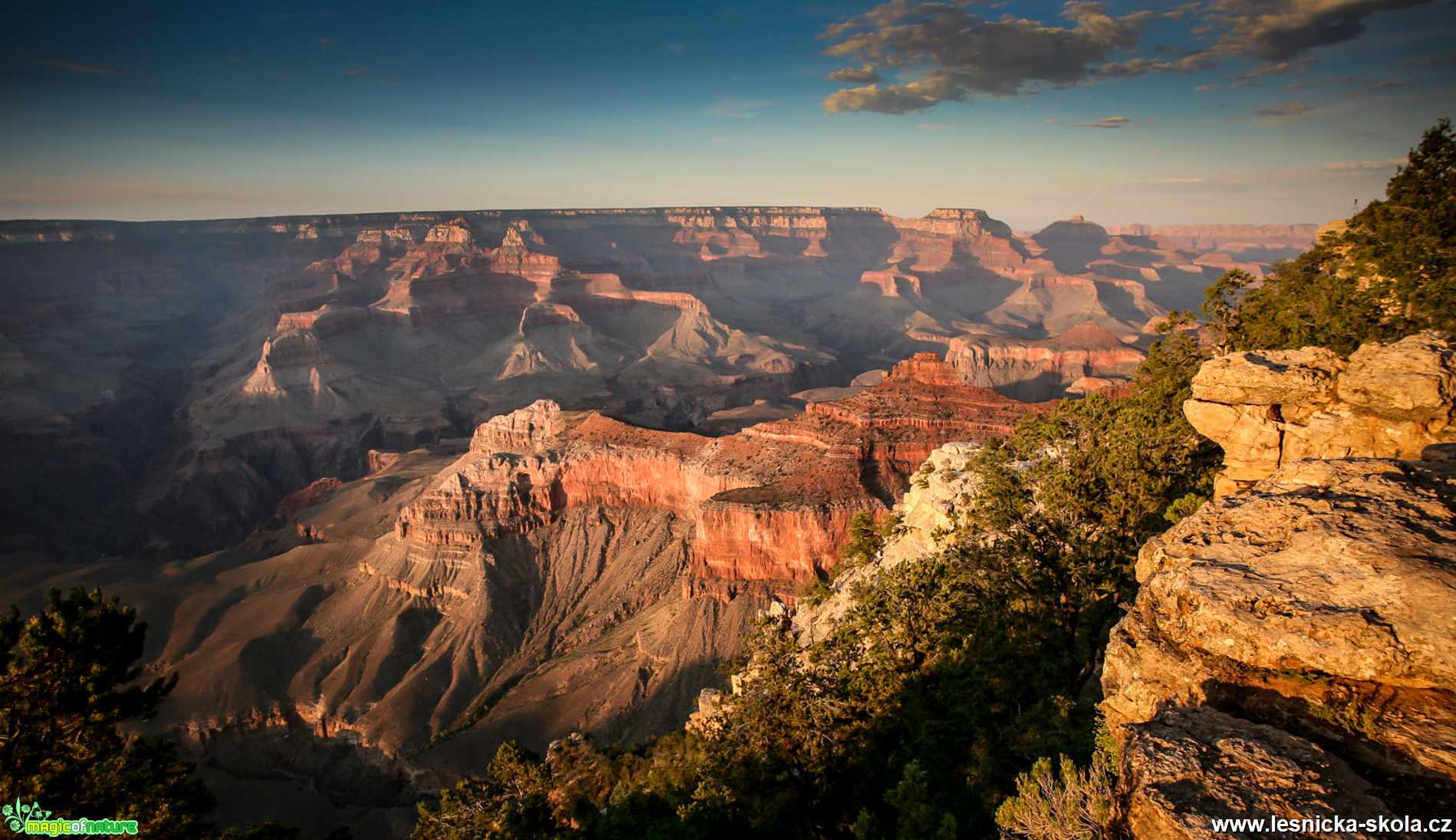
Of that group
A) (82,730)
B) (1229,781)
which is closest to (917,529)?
(1229,781)

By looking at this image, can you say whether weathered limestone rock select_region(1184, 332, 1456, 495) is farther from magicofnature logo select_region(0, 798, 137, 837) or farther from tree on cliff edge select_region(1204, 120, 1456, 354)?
magicofnature logo select_region(0, 798, 137, 837)

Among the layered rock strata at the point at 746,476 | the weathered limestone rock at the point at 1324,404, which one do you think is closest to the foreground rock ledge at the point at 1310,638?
the weathered limestone rock at the point at 1324,404

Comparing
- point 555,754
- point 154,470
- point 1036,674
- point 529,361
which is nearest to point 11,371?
point 154,470

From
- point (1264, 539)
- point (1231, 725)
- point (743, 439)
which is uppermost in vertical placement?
point (1264, 539)

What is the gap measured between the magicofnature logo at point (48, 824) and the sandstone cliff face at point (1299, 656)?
2132cm

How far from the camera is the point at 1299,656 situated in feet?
31.6

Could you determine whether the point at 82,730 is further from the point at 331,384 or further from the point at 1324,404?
the point at 331,384

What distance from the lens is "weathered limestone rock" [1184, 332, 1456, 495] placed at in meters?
14.6

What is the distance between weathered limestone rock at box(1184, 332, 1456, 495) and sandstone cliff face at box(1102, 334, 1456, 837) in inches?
56.3

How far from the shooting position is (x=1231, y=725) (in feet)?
32.1

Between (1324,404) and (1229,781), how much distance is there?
11.7 metres

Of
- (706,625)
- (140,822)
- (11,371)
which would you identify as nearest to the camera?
(140,822)

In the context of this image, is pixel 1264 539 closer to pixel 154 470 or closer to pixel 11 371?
pixel 154 470

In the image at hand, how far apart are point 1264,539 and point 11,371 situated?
200797 millimetres
